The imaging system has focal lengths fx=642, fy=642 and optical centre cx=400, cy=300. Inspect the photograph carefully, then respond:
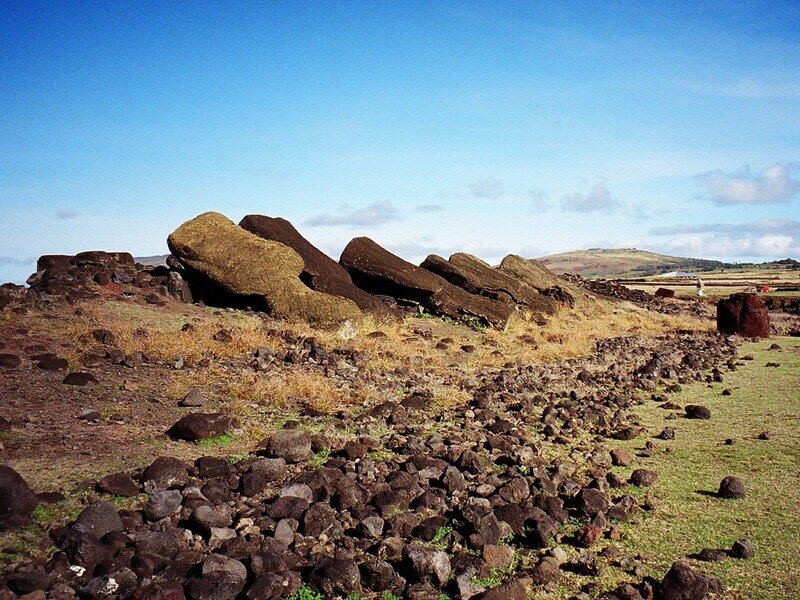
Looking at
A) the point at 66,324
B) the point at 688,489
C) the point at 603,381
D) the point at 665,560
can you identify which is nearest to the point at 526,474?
the point at 688,489

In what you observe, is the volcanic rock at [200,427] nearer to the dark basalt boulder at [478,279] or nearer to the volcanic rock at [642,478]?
the volcanic rock at [642,478]

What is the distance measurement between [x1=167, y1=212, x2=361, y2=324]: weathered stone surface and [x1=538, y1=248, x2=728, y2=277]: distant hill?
390 ft

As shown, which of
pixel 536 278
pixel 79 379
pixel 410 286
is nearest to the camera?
pixel 79 379

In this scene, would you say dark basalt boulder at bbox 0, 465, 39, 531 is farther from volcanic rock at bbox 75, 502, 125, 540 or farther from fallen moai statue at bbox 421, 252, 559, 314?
fallen moai statue at bbox 421, 252, 559, 314

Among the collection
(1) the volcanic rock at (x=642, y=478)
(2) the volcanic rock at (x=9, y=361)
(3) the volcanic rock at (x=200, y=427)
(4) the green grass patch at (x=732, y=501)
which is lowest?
(4) the green grass patch at (x=732, y=501)

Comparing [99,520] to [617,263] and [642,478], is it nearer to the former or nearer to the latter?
[642,478]

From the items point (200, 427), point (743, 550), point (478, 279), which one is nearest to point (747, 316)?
point (478, 279)

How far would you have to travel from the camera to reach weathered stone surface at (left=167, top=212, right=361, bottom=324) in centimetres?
1277

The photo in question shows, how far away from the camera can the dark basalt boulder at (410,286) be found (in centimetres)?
1562

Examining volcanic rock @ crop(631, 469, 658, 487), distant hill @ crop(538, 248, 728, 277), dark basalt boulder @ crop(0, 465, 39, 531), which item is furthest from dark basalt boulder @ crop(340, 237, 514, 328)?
distant hill @ crop(538, 248, 728, 277)

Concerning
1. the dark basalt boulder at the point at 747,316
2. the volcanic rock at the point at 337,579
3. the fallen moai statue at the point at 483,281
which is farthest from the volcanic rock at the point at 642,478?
the dark basalt boulder at the point at 747,316

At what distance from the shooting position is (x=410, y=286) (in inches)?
621

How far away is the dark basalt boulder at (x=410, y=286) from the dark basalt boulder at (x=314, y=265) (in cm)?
57

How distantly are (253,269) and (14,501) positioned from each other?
365 inches
